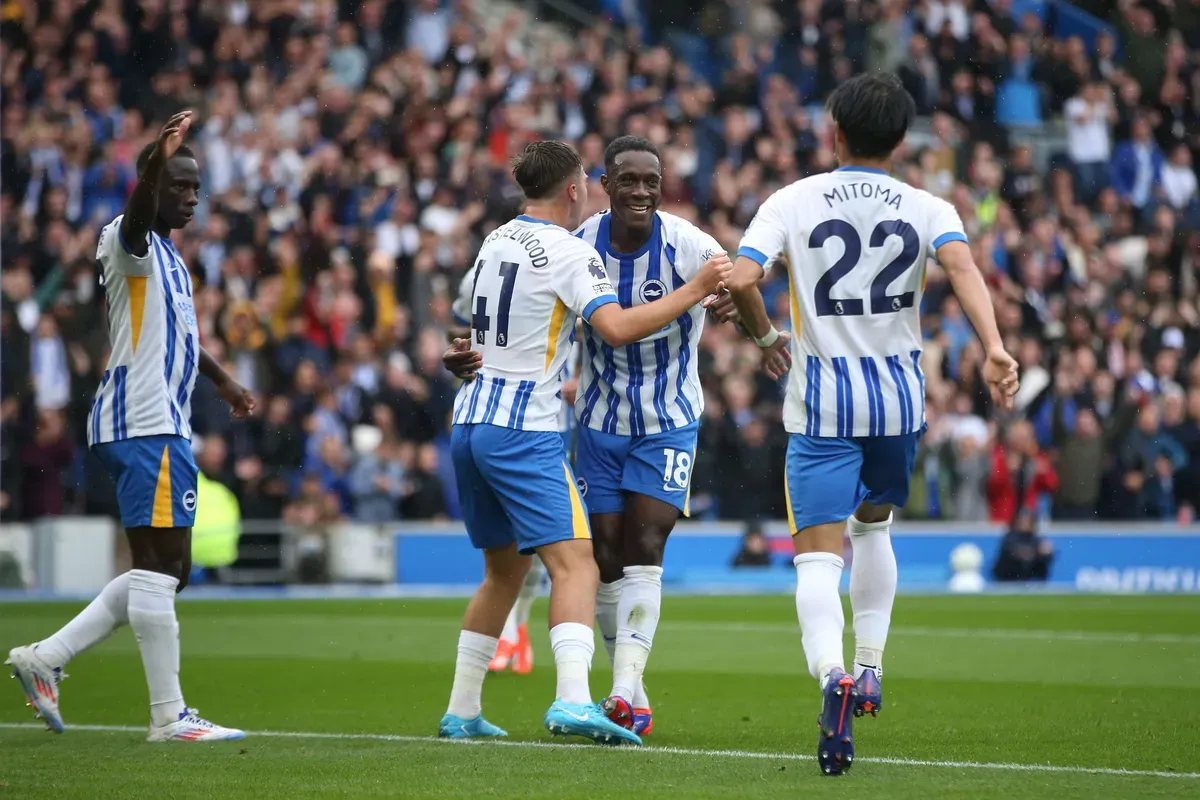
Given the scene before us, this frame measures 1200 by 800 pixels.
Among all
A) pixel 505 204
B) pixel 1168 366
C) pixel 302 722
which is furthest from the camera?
pixel 1168 366

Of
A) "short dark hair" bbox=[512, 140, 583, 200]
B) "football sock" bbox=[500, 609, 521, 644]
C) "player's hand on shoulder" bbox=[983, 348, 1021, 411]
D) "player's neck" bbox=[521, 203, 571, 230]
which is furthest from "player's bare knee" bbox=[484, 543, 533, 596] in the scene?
"football sock" bbox=[500, 609, 521, 644]

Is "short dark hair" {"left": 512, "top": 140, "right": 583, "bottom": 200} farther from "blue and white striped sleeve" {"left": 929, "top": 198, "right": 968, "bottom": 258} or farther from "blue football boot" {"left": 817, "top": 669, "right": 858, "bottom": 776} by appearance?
"blue football boot" {"left": 817, "top": 669, "right": 858, "bottom": 776}

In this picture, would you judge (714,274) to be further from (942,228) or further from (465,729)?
(465,729)

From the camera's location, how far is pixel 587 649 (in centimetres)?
672

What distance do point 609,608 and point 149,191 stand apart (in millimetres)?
2534

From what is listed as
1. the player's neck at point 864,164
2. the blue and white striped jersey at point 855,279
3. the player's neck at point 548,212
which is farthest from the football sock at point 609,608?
the player's neck at point 864,164

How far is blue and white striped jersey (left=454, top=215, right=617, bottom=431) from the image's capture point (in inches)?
263

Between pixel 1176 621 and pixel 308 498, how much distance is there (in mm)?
9386

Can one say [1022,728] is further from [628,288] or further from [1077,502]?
[1077,502]

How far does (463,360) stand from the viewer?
6688 mm

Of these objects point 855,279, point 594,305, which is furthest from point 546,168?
point 855,279

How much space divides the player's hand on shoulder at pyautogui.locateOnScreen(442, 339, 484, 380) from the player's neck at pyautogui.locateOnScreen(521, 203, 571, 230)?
574mm

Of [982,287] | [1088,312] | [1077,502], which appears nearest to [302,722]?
[982,287]

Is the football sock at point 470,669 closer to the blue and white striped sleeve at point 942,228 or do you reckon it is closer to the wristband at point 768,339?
the wristband at point 768,339
